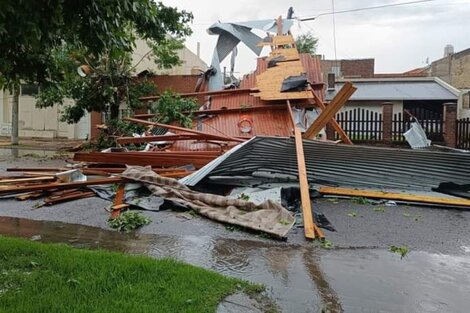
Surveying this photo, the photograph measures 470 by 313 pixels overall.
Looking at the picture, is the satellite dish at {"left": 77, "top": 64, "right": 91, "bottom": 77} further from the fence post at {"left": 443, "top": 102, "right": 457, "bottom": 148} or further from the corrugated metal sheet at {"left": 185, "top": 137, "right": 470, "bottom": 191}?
the fence post at {"left": 443, "top": 102, "right": 457, "bottom": 148}

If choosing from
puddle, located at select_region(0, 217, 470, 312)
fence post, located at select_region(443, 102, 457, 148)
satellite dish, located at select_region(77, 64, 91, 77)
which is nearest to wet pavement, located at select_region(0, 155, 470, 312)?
puddle, located at select_region(0, 217, 470, 312)

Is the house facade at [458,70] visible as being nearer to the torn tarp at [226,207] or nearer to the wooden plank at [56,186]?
the torn tarp at [226,207]

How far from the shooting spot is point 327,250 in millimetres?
5680

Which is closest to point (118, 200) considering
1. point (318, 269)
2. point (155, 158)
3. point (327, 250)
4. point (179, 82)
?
point (155, 158)

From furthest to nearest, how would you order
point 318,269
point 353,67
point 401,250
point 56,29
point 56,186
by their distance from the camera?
point 353,67
point 56,186
point 401,250
point 318,269
point 56,29

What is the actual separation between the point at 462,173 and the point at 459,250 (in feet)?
12.5

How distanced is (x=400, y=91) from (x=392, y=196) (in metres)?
23.0

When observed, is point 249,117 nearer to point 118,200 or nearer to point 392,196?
point 392,196

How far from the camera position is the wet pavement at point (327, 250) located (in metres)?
4.25

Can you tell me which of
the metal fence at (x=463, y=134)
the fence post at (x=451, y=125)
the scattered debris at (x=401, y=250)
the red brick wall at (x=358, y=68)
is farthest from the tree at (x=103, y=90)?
the red brick wall at (x=358, y=68)

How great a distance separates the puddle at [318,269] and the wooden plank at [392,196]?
2769 millimetres

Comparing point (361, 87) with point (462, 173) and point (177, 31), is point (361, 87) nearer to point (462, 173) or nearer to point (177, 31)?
point (177, 31)

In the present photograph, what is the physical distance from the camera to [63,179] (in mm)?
9406

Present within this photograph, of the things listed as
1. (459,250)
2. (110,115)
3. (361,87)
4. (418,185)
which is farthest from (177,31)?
(361,87)
